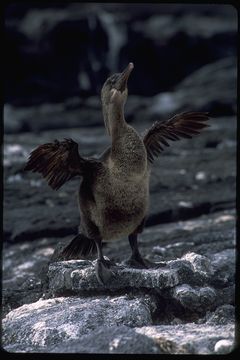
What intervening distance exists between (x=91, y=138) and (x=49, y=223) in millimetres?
3663

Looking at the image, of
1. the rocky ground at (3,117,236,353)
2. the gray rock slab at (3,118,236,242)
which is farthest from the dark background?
the rocky ground at (3,117,236,353)

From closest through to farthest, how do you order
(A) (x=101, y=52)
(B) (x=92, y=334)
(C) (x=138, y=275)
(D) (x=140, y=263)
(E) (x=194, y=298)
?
(B) (x=92, y=334)
(E) (x=194, y=298)
(C) (x=138, y=275)
(D) (x=140, y=263)
(A) (x=101, y=52)

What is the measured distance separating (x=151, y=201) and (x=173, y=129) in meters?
3.31

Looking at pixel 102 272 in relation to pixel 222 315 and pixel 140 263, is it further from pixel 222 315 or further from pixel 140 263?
pixel 222 315

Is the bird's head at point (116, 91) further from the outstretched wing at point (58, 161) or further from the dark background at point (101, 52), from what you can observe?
the dark background at point (101, 52)

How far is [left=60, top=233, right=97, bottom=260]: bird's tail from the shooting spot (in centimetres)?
541

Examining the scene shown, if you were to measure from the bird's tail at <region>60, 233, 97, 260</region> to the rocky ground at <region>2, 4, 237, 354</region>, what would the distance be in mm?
104

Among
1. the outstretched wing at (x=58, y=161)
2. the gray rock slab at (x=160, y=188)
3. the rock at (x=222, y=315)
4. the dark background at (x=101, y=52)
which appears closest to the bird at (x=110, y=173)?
the outstretched wing at (x=58, y=161)

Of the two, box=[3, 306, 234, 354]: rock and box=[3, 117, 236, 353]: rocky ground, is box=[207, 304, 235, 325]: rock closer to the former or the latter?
box=[3, 117, 236, 353]: rocky ground

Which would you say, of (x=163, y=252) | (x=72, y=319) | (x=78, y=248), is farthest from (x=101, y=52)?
(x=72, y=319)

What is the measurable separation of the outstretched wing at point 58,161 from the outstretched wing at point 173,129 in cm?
62

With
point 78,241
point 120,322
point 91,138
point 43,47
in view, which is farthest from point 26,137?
point 120,322

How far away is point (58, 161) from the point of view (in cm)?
489

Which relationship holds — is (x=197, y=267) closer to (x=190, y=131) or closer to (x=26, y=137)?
(x=190, y=131)
